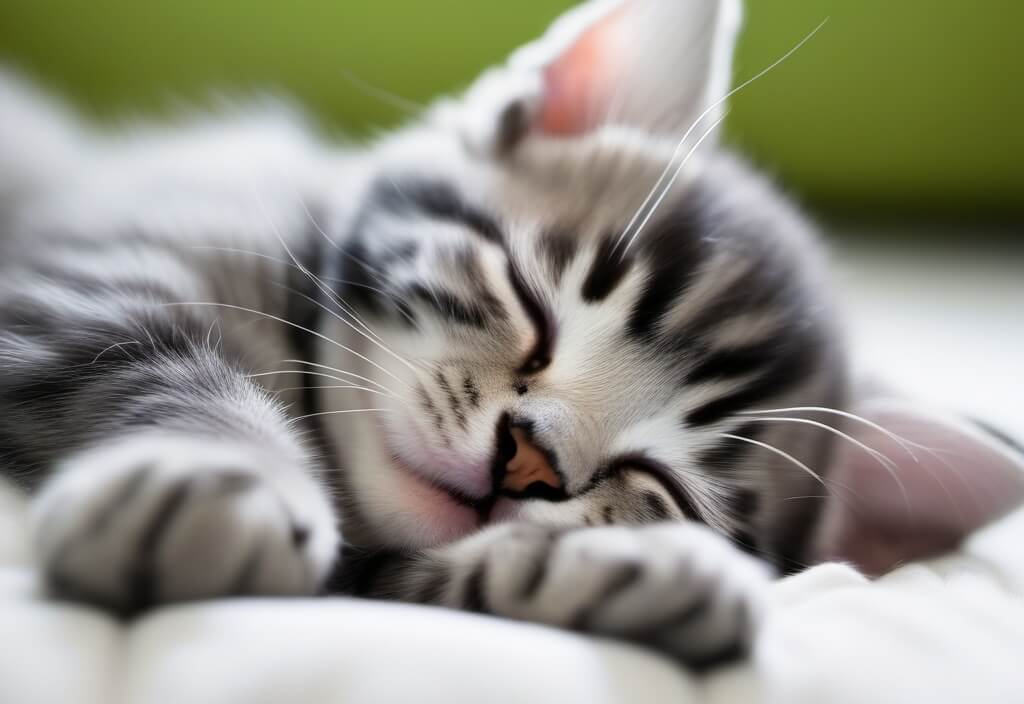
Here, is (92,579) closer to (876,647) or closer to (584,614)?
(584,614)

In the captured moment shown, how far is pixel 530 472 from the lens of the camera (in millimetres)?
803

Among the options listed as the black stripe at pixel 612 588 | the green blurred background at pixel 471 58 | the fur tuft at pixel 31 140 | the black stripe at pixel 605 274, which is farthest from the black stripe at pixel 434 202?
the green blurred background at pixel 471 58

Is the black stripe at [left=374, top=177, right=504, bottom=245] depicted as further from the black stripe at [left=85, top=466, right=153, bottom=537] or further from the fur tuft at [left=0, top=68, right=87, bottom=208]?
the fur tuft at [left=0, top=68, right=87, bottom=208]

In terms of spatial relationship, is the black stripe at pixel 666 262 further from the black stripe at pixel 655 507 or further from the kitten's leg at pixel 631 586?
the kitten's leg at pixel 631 586

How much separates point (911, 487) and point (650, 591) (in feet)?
1.69

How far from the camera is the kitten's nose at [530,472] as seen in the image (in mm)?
800

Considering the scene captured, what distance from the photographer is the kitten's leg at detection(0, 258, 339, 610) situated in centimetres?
59

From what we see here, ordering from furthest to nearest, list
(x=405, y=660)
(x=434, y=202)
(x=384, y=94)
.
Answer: (x=384, y=94)
(x=434, y=202)
(x=405, y=660)

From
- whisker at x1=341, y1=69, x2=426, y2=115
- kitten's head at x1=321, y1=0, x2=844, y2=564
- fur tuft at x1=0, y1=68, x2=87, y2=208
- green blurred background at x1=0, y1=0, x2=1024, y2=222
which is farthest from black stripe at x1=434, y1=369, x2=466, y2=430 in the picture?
green blurred background at x1=0, y1=0, x2=1024, y2=222

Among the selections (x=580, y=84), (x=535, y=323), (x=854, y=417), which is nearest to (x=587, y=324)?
(x=535, y=323)

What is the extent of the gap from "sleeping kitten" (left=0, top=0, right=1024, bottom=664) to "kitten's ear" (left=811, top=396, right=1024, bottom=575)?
0.20 ft

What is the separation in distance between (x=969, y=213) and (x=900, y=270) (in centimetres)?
43

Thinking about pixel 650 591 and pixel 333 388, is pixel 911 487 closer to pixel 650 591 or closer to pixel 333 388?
pixel 650 591

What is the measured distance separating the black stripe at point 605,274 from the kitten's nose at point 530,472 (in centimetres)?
17
